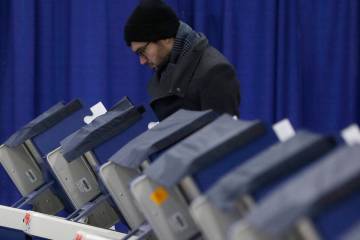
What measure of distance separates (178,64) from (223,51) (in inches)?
62.7

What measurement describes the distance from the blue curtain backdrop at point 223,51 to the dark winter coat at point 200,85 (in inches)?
60.0

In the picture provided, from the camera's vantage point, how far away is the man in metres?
2.55

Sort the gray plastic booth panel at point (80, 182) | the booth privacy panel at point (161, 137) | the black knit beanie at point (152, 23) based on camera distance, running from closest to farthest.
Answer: the booth privacy panel at point (161, 137) < the black knit beanie at point (152, 23) < the gray plastic booth panel at point (80, 182)

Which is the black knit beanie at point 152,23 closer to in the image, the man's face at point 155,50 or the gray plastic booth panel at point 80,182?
the man's face at point 155,50

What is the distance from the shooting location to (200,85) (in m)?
2.57

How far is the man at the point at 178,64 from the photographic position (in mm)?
2549

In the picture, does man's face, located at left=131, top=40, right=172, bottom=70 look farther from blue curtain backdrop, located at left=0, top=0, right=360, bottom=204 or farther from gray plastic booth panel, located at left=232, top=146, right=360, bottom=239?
blue curtain backdrop, located at left=0, top=0, right=360, bottom=204

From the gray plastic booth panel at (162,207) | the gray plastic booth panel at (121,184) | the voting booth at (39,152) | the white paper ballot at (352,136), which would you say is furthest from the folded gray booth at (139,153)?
the voting booth at (39,152)

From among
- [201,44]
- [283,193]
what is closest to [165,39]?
[201,44]

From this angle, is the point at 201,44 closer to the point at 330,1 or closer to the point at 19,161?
the point at 19,161

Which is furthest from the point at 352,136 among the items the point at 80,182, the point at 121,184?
the point at 80,182

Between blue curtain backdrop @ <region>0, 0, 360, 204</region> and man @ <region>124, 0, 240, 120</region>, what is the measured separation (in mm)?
1490

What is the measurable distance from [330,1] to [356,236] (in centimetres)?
301

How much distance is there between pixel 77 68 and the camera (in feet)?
14.4
